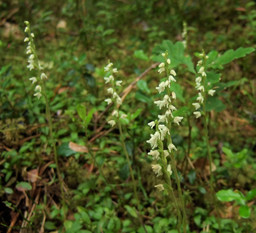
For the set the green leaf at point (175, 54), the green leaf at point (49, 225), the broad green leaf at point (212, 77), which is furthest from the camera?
the green leaf at point (49, 225)

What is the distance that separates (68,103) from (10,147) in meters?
0.89

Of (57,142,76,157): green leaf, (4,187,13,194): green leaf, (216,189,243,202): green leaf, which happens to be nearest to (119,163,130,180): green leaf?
(57,142,76,157): green leaf

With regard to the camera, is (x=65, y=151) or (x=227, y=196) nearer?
(x=227, y=196)

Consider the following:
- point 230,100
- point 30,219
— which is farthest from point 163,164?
point 230,100

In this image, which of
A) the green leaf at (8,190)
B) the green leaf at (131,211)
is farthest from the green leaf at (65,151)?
the green leaf at (131,211)

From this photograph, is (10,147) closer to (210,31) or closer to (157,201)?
(157,201)

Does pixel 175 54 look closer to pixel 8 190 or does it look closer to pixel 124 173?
pixel 124 173

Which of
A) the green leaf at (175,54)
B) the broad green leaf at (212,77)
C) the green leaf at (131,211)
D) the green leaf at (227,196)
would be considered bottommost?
the green leaf at (131,211)

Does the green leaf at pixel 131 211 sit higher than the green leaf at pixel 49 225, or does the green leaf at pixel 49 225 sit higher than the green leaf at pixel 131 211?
the green leaf at pixel 131 211

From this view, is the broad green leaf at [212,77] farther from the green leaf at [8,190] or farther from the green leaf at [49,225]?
the green leaf at [8,190]

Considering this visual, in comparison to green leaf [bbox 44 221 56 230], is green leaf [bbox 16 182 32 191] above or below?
above

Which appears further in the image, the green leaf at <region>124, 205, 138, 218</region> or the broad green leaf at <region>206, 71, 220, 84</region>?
the green leaf at <region>124, 205, 138, 218</region>

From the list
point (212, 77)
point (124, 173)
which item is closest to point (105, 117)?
point (124, 173)

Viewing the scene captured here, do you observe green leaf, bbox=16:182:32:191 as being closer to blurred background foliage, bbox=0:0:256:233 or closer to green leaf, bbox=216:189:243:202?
blurred background foliage, bbox=0:0:256:233
